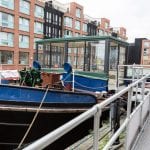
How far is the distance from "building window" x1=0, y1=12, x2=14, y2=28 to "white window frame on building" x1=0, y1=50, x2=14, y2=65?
3602 millimetres

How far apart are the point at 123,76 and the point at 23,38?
90.8ft

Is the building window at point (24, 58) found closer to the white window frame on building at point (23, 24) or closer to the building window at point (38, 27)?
the white window frame on building at point (23, 24)

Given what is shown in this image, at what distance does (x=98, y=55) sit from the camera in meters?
8.48

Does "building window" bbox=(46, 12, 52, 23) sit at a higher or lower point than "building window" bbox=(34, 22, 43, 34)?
higher

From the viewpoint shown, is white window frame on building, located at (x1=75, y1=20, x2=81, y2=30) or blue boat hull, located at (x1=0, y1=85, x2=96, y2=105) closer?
blue boat hull, located at (x1=0, y1=85, x2=96, y2=105)

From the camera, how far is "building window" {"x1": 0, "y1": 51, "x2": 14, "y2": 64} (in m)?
31.7

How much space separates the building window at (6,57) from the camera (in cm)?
3173

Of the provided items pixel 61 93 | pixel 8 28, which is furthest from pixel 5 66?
pixel 61 93

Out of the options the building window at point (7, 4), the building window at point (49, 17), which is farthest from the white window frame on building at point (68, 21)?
the building window at point (7, 4)

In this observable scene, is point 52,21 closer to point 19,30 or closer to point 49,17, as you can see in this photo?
point 49,17

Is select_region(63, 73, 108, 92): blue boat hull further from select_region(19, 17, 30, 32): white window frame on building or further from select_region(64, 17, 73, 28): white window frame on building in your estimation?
select_region(64, 17, 73, 28): white window frame on building

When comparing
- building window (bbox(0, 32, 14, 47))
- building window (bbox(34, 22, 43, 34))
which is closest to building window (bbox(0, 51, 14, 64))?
building window (bbox(0, 32, 14, 47))

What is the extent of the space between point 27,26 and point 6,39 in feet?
16.1

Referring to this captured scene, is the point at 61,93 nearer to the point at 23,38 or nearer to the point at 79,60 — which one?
the point at 79,60
